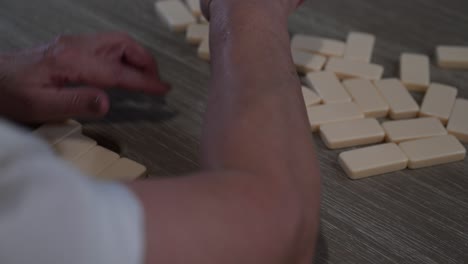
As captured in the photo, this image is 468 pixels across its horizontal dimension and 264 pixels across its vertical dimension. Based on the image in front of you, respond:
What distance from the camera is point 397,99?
1.10 metres

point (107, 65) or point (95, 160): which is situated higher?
point (107, 65)

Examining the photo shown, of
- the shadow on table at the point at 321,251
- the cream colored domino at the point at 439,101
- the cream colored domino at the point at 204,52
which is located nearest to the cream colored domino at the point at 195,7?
the cream colored domino at the point at 204,52

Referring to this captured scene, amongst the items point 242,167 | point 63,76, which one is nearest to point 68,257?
point 242,167

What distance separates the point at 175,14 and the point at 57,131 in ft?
1.71

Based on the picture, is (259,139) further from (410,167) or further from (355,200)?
(410,167)

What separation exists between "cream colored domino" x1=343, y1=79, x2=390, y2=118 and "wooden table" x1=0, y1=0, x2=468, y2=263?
12cm

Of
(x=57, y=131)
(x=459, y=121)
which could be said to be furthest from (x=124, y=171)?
(x=459, y=121)

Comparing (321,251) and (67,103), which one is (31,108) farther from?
(321,251)

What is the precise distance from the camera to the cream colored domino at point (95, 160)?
2.84ft

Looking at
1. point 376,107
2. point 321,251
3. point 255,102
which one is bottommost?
point 321,251

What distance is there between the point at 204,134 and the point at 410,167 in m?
0.47

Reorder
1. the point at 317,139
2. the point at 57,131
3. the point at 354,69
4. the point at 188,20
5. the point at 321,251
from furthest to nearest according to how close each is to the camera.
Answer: the point at 188,20
the point at 354,69
the point at 317,139
the point at 57,131
the point at 321,251

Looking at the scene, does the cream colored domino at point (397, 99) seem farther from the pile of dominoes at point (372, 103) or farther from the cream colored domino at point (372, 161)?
the cream colored domino at point (372, 161)

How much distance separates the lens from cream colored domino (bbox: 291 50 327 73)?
1.18 metres
